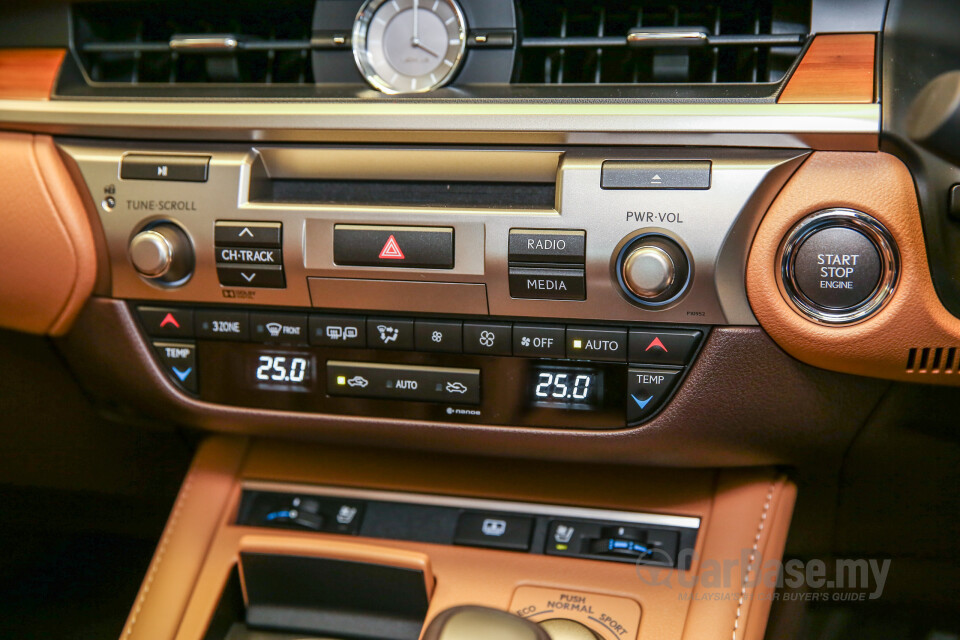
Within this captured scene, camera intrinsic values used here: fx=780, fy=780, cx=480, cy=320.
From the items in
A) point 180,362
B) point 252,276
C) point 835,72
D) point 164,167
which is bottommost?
point 180,362

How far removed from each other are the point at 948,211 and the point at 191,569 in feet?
2.95

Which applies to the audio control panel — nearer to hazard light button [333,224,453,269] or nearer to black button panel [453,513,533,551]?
hazard light button [333,224,453,269]

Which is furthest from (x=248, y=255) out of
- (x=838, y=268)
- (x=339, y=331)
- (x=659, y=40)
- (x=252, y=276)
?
(x=838, y=268)

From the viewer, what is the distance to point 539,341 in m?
0.79

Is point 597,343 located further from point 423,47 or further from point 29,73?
point 29,73

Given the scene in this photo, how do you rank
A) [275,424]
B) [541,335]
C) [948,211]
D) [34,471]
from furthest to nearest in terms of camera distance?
[34,471] < [275,424] < [541,335] < [948,211]

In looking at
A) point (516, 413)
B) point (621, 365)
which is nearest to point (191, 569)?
point (516, 413)

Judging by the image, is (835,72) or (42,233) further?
(42,233)

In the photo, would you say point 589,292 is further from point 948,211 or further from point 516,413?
point 948,211

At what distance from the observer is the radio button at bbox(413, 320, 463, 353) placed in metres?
0.81

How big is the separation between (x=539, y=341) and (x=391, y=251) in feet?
0.57

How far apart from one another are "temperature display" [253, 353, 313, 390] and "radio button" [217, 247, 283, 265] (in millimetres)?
115

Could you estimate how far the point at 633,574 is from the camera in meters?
0.86

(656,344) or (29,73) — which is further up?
(29,73)
